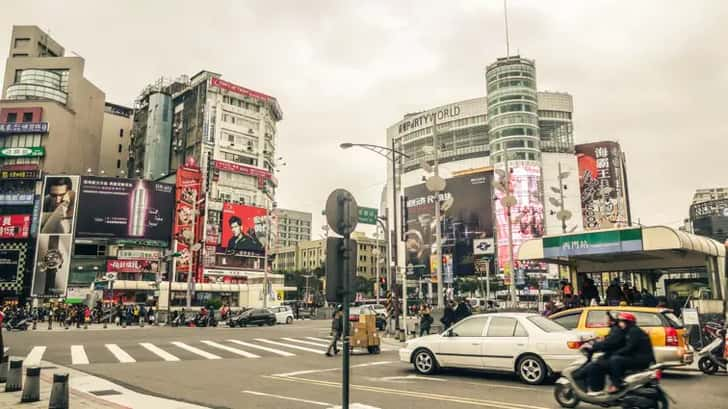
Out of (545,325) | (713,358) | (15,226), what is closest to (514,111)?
(15,226)

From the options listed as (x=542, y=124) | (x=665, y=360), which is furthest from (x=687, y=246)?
(x=542, y=124)

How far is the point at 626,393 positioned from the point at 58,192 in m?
72.9

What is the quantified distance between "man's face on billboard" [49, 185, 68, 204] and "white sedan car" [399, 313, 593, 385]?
66804 millimetres

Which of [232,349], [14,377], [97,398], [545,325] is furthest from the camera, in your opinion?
[232,349]

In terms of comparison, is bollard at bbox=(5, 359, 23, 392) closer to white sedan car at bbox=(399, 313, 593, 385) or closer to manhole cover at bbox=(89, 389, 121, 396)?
manhole cover at bbox=(89, 389, 121, 396)

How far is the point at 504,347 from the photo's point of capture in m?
10.5

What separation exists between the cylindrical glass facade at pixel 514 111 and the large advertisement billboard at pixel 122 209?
6386 cm

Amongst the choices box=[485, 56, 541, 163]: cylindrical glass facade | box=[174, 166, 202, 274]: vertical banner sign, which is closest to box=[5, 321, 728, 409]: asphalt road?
box=[174, 166, 202, 274]: vertical banner sign

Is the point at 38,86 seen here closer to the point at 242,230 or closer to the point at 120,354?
the point at 242,230

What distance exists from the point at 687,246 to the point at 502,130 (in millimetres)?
89179

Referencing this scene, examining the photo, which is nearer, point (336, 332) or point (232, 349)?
point (336, 332)

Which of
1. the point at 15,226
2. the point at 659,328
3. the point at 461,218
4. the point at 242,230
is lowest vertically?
the point at 659,328

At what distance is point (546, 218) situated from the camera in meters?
96.2

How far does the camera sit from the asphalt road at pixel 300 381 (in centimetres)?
853
